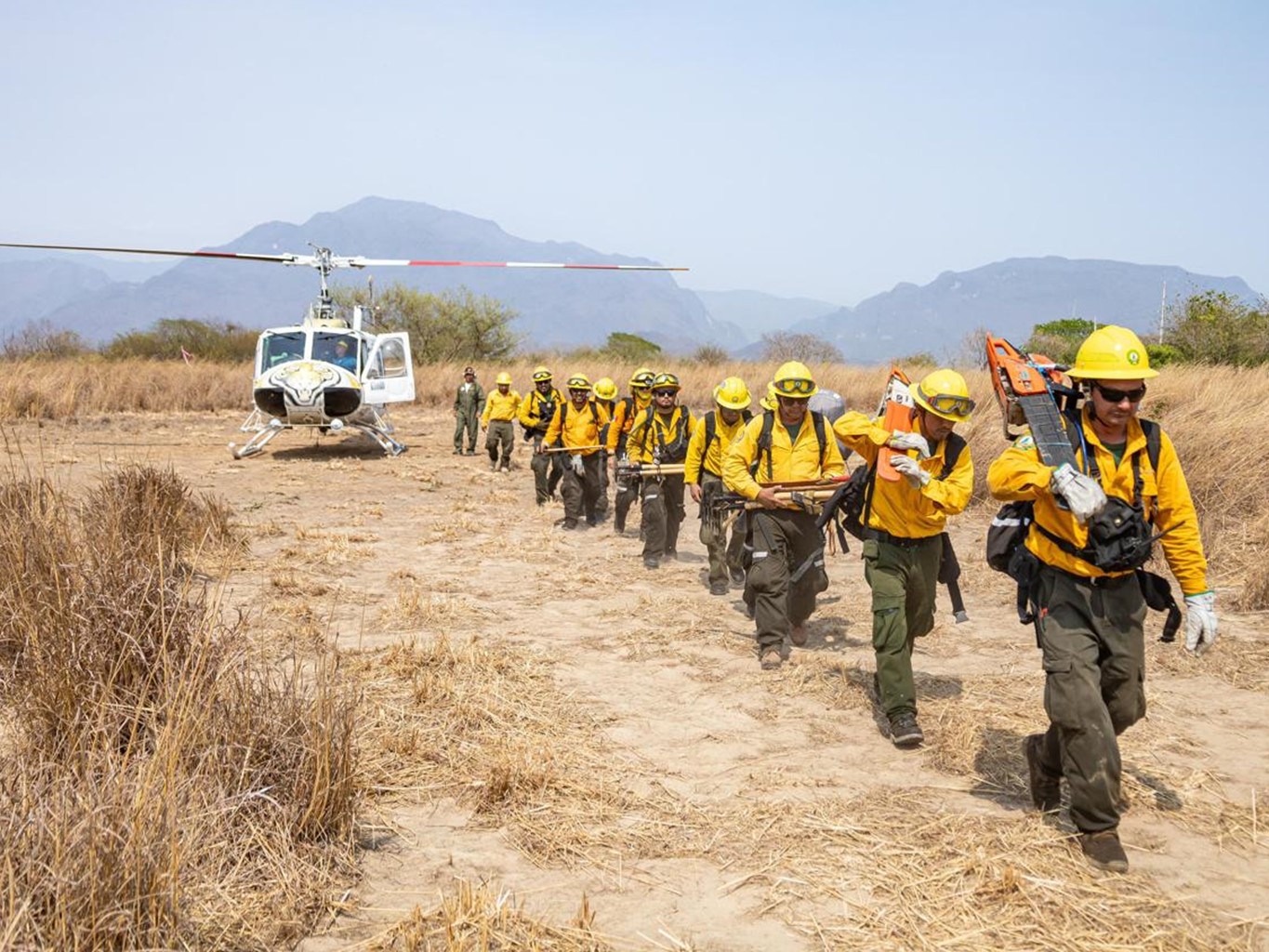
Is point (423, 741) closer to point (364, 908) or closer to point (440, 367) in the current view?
point (364, 908)

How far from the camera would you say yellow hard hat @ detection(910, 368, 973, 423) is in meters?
5.02

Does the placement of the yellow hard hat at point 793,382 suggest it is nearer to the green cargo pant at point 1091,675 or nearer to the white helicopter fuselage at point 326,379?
the green cargo pant at point 1091,675

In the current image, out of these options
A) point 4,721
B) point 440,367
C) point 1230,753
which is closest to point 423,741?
point 4,721

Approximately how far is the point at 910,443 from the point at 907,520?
54 centimetres

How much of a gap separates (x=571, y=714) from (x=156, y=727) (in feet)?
7.94

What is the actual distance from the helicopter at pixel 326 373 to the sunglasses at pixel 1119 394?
43.1 ft

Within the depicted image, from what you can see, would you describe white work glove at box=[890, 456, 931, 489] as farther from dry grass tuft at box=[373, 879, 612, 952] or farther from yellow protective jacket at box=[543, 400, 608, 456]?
yellow protective jacket at box=[543, 400, 608, 456]

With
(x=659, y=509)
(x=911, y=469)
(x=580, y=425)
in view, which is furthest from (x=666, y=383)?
(x=911, y=469)

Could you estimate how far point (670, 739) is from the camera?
534 centimetres

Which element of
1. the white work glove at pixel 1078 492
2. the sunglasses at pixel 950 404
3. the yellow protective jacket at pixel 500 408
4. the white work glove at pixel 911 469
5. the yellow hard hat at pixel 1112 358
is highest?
the yellow hard hat at pixel 1112 358

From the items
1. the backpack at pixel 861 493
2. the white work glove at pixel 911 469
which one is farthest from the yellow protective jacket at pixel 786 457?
the white work glove at pixel 911 469

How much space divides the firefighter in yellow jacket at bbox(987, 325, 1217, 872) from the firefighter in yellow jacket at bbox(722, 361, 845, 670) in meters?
2.63

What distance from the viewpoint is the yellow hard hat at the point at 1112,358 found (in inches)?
149

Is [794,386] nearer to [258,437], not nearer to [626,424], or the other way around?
[626,424]
